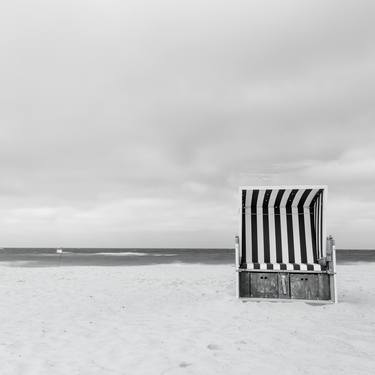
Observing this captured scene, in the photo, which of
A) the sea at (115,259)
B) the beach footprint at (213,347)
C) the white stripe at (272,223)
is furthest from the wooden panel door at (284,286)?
the sea at (115,259)

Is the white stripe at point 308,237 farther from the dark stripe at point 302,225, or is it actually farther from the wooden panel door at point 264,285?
the wooden panel door at point 264,285

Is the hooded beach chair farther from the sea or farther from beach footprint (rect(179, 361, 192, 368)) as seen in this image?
the sea

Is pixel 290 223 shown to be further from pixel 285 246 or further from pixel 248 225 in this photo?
pixel 248 225

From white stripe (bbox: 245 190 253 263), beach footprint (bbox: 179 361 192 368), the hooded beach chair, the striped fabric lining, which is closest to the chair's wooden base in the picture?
the hooded beach chair

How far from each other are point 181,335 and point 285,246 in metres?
4.36

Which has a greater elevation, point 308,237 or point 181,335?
point 308,237

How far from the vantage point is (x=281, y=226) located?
966cm

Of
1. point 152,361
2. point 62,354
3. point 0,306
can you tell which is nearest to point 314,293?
point 152,361

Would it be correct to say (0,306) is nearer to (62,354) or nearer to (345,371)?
(62,354)

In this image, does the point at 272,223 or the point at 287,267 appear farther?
the point at 272,223

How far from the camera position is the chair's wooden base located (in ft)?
27.6

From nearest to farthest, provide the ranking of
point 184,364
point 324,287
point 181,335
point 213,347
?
point 184,364 → point 213,347 → point 181,335 → point 324,287

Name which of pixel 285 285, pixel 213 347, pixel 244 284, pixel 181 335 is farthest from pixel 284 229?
pixel 213 347

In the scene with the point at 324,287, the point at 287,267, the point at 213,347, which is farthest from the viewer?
the point at 287,267
